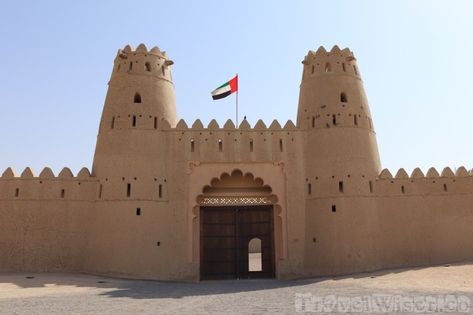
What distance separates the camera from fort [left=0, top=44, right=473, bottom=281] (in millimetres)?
17641

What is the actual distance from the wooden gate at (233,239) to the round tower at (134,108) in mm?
4277

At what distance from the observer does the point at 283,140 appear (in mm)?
19641

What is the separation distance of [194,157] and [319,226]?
6.56 m

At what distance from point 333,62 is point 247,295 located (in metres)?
12.9

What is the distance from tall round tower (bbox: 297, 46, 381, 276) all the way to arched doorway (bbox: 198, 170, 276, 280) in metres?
2.03

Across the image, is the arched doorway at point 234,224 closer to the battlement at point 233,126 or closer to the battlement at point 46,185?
the battlement at point 233,126

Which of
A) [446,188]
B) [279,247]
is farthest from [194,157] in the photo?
[446,188]

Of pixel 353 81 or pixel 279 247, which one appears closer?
pixel 279 247

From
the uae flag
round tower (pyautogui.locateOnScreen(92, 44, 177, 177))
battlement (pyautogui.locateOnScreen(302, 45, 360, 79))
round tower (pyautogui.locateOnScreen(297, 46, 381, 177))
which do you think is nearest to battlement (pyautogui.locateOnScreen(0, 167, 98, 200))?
round tower (pyautogui.locateOnScreen(92, 44, 177, 177))

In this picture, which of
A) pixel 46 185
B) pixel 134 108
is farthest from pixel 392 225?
pixel 46 185

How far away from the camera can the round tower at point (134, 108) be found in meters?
18.6

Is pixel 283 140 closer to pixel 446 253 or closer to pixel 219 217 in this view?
pixel 219 217

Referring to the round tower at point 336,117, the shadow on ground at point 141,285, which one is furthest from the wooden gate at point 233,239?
the round tower at point 336,117

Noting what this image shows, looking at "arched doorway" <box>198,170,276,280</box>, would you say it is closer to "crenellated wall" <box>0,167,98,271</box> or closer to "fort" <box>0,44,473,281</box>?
"fort" <box>0,44,473,281</box>
